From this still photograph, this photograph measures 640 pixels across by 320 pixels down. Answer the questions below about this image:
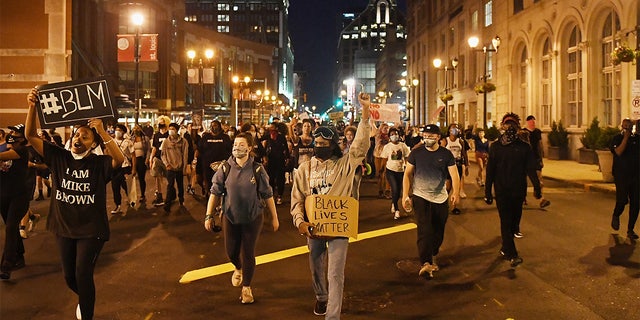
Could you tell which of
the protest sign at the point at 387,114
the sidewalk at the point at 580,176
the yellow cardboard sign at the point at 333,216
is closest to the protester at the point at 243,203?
the yellow cardboard sign at the point at 333,216

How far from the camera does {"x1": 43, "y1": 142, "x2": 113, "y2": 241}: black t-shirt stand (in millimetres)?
5078

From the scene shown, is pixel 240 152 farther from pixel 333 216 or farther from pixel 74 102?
pixel 74 102

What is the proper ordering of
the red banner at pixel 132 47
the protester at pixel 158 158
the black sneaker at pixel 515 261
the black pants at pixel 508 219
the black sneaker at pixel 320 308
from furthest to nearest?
the red banner at pixel 132 47
the protester at pixel 158 158
the black pants at pixel 508 219
the black sneaker at pixel 515 261
the black sneaker at pixel 320 308

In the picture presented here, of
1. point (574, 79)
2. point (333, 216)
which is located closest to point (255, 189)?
point (333, 216)

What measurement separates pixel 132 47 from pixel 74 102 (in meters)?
23.6

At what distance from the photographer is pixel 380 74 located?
12656 centimetres

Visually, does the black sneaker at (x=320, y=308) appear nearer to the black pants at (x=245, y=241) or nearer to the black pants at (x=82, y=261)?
the black pants at (x=245, y=241)

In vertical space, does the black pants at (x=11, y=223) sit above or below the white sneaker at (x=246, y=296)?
above

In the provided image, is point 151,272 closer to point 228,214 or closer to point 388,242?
point 228,214

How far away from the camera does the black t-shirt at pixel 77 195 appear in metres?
5.08

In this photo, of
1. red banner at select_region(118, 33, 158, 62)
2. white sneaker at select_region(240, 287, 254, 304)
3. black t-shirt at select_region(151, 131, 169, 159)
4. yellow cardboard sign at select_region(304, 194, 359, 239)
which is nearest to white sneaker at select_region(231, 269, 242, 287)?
white sneaker at select_region(240, 287, 254, 304)

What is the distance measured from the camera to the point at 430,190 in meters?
7.50

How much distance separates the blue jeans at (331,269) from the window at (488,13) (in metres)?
41.3

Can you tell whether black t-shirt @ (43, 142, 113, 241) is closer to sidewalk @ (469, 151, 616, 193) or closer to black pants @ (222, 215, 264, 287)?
black pants @ (222, 215, 264, 287)
